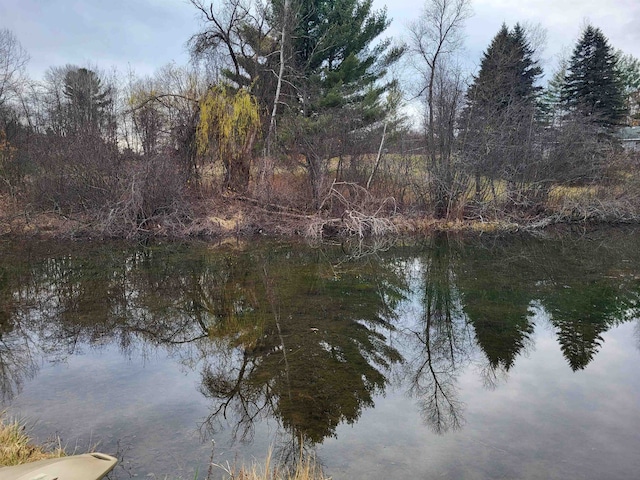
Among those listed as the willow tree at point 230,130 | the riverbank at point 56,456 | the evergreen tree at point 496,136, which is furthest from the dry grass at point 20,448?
the evergreen tree at point 496,136

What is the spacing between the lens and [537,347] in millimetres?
6566

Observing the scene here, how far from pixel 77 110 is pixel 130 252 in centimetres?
1726

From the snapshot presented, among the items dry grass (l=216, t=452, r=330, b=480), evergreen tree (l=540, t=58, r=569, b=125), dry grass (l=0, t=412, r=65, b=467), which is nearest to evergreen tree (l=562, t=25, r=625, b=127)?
evergreen tree (l=540, t=58, r=569, b=125)

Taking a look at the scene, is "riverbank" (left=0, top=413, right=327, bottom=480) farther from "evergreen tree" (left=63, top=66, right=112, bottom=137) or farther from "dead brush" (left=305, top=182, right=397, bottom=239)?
"evergreen tree" (left=63, top=66, right=112, bottom=137)

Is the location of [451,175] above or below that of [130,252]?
above

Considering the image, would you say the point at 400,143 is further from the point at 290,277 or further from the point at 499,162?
the point at 290,277

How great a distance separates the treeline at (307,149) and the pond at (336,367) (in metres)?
7.04

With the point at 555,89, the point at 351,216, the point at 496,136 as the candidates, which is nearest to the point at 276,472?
the point at 351,216

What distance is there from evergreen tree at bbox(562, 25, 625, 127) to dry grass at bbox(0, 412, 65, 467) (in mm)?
34972

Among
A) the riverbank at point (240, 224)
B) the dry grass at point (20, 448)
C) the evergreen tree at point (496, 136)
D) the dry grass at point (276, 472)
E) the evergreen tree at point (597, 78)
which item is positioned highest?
the evergreen tree at point (597, 78)

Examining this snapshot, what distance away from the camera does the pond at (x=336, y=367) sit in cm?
415

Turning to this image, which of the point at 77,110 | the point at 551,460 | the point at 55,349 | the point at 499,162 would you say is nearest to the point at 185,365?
the point at 55,349

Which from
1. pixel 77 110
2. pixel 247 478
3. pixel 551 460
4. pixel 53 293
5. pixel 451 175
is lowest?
pixel 551 460

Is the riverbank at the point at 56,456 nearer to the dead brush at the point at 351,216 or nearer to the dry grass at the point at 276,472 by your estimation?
the dry grass at the point at 276,472
